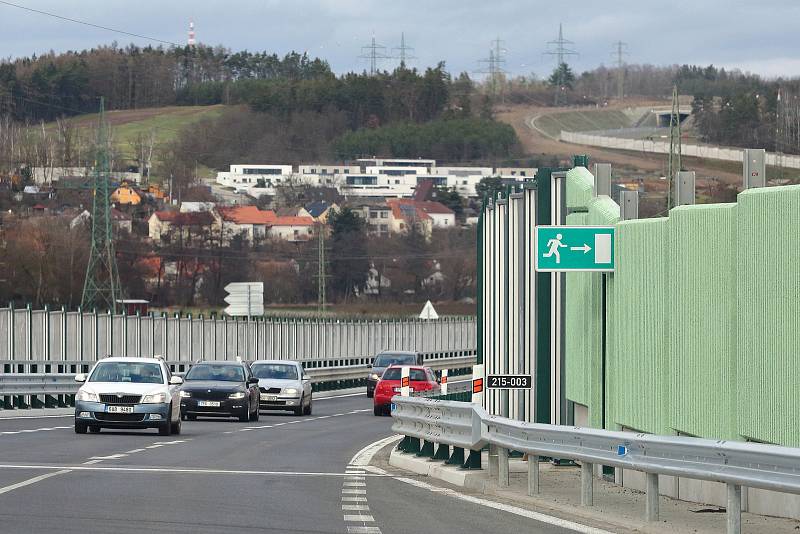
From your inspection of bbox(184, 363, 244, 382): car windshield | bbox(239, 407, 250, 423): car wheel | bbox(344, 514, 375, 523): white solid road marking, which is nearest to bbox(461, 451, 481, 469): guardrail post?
bbox(344, 514, 375, 523): white solid road marking

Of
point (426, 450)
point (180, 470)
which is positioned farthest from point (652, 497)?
point (426, 450)

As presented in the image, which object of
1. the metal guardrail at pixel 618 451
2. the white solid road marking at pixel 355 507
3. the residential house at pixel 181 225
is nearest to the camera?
the metal guardrail at pixel 618 451

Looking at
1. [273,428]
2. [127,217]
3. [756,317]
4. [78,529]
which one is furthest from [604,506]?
[127,217]

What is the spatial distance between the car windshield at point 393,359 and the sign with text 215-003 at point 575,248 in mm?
34791

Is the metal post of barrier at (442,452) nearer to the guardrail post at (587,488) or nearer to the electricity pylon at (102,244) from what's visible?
the guardrail post at (587,488)

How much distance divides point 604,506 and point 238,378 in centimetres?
2189

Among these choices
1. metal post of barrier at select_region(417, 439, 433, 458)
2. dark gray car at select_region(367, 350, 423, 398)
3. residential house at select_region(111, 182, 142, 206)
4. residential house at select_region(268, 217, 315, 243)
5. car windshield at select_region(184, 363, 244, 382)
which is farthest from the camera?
residential house at select_region(111, 182, 142, 206)

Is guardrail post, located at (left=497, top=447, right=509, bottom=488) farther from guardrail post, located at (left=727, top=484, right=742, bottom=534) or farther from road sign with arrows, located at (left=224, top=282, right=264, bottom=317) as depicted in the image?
road sign with arrows, located at (left=224, top=282, right=264, bottom=317)

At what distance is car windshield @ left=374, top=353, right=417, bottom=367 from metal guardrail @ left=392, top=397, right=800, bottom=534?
31.6 meters

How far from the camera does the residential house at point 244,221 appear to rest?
159625 mm

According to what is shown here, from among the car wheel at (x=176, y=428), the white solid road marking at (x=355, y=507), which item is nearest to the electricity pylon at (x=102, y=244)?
the car wheel at (x=176, y=428)

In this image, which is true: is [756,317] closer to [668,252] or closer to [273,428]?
[668,252]

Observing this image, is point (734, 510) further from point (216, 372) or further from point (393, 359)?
point (393, 359)

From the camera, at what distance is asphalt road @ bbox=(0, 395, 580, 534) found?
46.3ft
